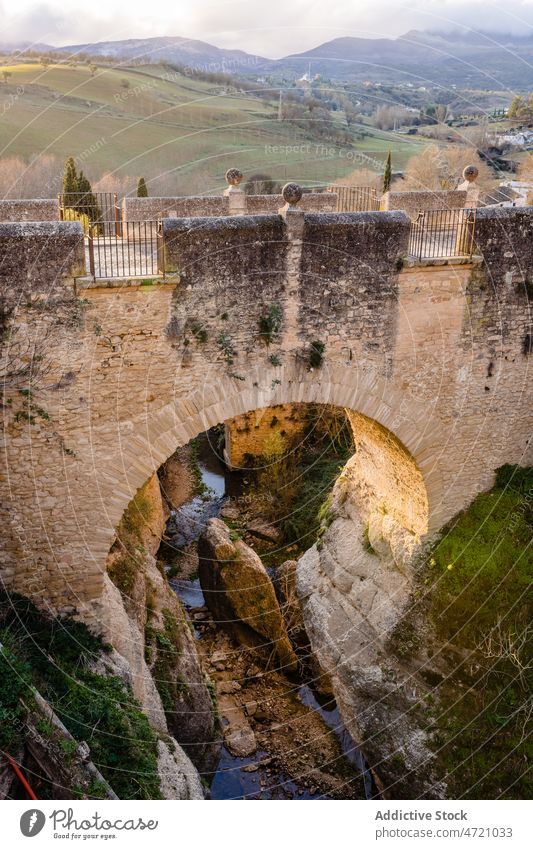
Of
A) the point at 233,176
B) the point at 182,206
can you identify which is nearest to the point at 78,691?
the point at 233,176

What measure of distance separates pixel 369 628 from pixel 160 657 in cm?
355

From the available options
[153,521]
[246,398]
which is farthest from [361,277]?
[153,521]

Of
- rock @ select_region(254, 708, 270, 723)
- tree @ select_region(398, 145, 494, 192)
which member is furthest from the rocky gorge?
tree @ select_region(398, 145, 494, 192)

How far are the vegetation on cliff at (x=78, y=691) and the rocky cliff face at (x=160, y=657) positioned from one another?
44cm

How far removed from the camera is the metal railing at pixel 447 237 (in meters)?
10.4

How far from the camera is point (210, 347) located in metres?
9.51

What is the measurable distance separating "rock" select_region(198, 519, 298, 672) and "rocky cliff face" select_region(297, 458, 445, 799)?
0.64 m

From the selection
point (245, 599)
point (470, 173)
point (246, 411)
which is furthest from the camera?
point (245, 599)

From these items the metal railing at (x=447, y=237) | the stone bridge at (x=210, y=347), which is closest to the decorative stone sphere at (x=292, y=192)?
the stone bridge at (x=210, y=347)

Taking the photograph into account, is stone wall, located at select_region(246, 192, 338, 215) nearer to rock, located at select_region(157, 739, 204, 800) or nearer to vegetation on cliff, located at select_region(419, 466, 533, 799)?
vegetation on cliff, located at select_region(419, 466, 533, 799)

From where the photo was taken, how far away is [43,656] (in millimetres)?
9016

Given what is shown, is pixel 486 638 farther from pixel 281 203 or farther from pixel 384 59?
pixel 384 59

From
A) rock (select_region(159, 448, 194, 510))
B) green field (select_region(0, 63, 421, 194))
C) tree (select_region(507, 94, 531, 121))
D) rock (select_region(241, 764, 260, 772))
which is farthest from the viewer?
tree (select_region(507, 94, 531, 121))

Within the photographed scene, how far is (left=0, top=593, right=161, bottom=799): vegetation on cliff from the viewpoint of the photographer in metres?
8.03
